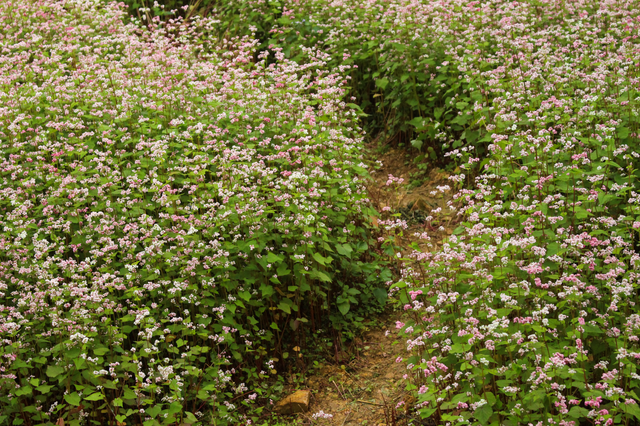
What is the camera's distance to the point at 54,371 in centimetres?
466

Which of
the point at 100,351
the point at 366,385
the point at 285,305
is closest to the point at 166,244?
the point at 285,305

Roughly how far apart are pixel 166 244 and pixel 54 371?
5.59 feet

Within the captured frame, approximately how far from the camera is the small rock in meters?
5.51

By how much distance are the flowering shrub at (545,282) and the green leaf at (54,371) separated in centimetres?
277

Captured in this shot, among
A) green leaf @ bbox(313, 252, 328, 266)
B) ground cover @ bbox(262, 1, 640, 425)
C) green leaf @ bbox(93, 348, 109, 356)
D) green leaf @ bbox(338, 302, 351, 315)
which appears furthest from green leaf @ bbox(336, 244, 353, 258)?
green leaf @ bbox(93, 348, 109, 356)

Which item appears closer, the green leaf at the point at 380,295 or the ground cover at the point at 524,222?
the ground cover at the point at 524,222

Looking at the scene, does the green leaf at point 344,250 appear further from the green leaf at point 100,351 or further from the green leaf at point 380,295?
the green leaf at point 100,351

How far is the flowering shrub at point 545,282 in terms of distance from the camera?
407cm

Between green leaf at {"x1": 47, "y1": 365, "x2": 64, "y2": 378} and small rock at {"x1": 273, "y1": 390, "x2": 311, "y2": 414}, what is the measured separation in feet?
6.34

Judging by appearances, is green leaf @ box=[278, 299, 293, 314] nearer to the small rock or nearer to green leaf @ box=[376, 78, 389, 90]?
the small rock

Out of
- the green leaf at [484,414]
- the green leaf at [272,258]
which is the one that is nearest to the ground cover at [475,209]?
the green leaf at [484,414]

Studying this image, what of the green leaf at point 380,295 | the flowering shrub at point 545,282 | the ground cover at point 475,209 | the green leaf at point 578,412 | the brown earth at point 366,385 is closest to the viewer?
the green leaf at point 578,412

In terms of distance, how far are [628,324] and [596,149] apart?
241cm

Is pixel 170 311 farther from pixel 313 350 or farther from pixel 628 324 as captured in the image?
pixel 628 324
